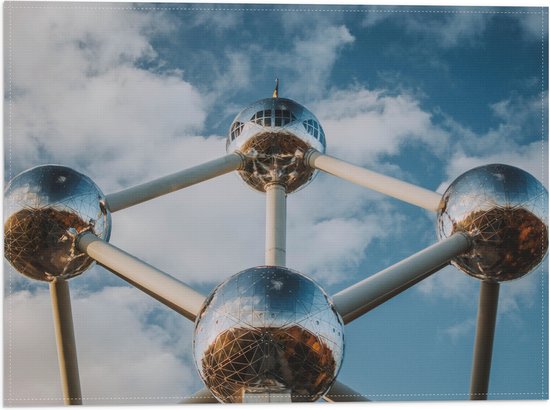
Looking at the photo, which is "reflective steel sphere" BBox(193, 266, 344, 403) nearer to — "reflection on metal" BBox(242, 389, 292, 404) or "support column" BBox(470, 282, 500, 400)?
"reflection on metal" BBox(242, 389, 292, 404)

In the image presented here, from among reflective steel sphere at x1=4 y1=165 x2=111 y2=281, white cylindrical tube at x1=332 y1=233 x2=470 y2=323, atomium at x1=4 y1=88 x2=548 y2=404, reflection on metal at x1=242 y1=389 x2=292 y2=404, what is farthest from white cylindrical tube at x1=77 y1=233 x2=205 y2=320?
white cylindrical tube at x1=332 y1=233 x2=470 y2=323

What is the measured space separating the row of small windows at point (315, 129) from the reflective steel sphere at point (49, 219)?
2.67 metres

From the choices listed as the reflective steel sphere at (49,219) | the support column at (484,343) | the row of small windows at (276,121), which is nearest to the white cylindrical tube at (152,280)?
the reflective steel sphere at (49,219)

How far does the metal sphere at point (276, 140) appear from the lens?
975 cm

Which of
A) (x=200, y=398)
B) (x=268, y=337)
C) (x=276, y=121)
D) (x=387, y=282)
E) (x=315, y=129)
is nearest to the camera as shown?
(x=268, y=337)

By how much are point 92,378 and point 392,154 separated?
3.53 m

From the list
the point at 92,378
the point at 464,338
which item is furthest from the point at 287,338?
the point at 464,338

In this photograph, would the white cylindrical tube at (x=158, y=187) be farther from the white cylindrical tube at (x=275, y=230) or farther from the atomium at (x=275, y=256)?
the white cylindrical tube at (x=275, y=230)

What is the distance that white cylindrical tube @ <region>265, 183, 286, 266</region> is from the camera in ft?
28.2

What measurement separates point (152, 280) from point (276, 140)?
11.2 ft

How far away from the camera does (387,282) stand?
271 inches

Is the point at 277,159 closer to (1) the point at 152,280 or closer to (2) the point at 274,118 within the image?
(2) the point at 274,118

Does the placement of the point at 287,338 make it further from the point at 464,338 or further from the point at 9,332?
the point at 464,338

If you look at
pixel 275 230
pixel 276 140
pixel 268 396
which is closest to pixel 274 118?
pixel 276 140
